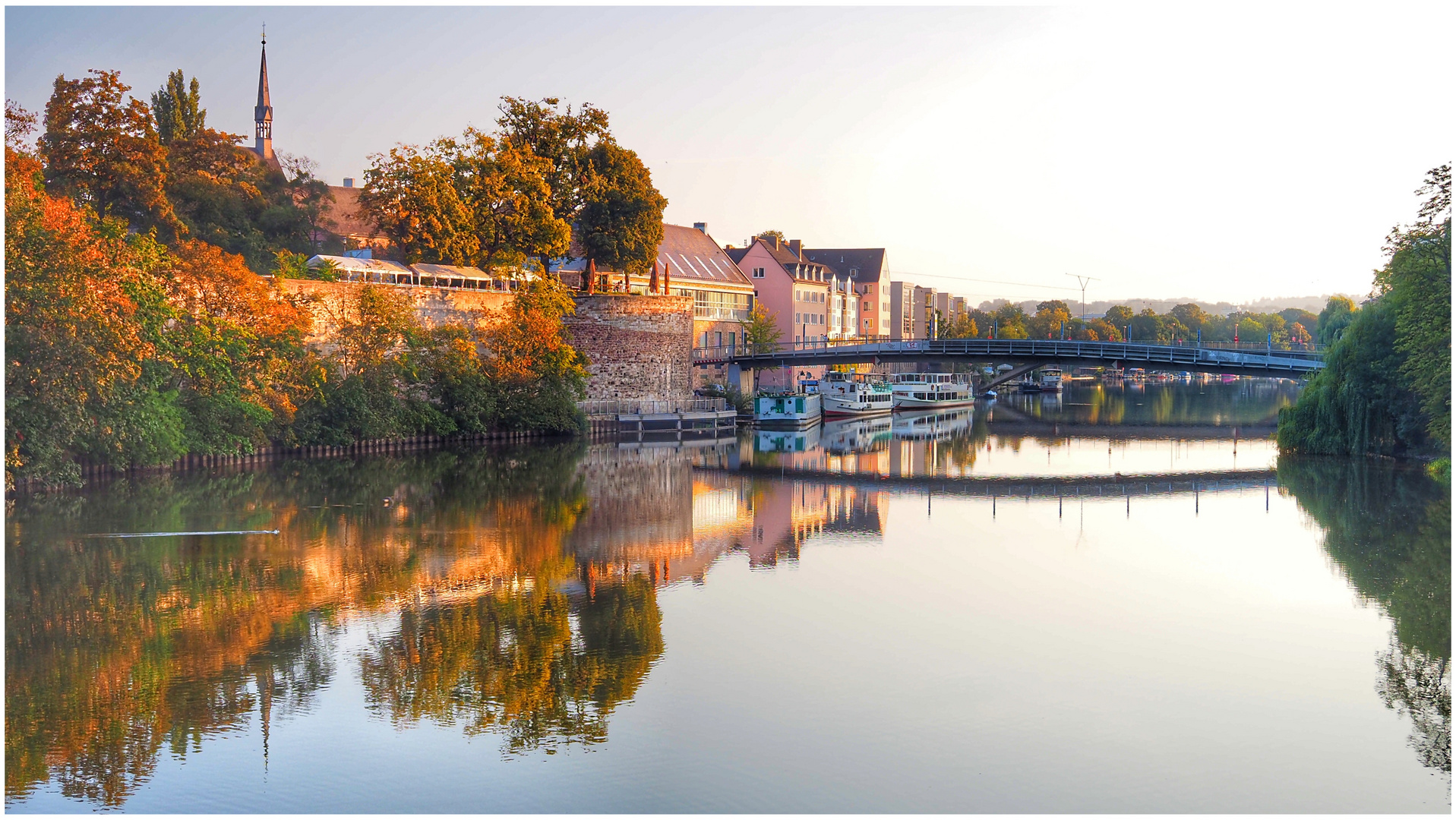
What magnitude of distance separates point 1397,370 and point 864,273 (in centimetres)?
5959

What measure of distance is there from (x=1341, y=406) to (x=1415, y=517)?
11174 mm

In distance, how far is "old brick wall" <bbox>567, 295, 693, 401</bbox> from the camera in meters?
47.8

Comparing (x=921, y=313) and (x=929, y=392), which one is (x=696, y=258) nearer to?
(x=929, y=392)

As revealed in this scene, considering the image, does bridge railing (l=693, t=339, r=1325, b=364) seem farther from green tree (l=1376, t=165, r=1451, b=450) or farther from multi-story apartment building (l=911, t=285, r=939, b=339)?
multi-story apartment building (l=911, t=285, r=939, b=339)

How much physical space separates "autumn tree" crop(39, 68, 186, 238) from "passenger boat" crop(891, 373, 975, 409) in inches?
1564

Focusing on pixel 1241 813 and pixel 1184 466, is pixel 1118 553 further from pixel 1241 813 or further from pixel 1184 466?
pixel 1184 466

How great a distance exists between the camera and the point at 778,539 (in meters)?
23.4

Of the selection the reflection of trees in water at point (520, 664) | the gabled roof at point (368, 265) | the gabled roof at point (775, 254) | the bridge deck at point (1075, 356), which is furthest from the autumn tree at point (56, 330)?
the gabled roof at point (775, 254)

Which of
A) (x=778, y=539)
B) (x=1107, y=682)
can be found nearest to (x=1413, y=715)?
(x=1107, y=682)

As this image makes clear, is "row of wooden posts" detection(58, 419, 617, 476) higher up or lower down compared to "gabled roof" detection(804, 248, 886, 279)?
lower down

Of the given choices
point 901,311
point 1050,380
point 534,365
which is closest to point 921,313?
point 901,311

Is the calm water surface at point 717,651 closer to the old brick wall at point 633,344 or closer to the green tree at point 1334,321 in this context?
the old brick wall at point 633,344

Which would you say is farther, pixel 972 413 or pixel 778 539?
pixel 972 413

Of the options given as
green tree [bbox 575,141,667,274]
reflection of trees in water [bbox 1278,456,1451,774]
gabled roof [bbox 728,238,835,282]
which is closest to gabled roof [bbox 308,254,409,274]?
green tree [bbox 575,141,667,274]
